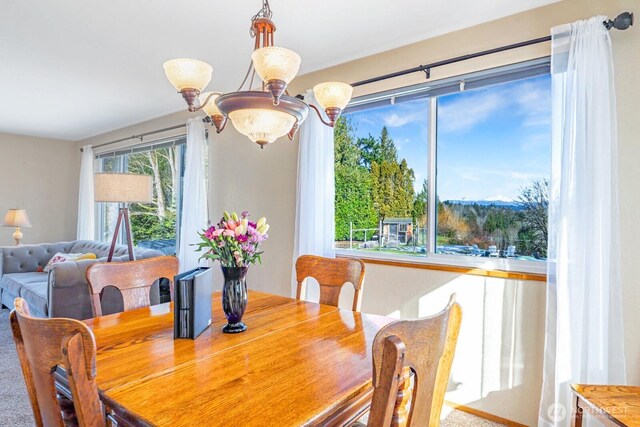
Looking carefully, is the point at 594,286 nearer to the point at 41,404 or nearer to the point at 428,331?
the point at 428,331

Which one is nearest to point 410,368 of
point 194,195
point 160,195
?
point 194,195

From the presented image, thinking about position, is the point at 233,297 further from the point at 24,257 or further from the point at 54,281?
the point at 24,257

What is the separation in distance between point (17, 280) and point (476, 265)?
15.2 feet

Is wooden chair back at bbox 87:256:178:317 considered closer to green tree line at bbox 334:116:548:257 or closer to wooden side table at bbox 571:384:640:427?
green tree line at bbox 334:116:548:257

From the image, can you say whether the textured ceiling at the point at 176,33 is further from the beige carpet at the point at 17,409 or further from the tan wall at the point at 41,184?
the tan wall at the point at 41,184

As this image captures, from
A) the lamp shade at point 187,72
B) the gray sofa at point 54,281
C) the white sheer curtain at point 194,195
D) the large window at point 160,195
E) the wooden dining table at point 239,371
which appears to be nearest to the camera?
the wooden dining table at point 239,371

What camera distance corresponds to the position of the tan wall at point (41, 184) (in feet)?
18.8

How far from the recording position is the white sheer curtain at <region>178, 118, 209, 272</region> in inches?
153

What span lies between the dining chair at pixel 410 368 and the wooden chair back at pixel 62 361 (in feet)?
1.97

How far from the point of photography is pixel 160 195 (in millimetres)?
4941

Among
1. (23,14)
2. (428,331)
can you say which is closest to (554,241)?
(428,331)

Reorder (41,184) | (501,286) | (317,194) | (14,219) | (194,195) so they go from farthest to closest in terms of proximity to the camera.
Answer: (41,184) < (14,219) < (194,195) < (317,194) < (501,286)

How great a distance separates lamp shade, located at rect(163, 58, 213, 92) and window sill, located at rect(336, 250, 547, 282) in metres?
1.81

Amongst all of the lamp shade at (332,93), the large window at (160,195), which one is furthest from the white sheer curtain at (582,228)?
the large window at (160,195)
